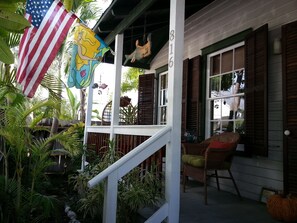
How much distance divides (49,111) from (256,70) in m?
3.03

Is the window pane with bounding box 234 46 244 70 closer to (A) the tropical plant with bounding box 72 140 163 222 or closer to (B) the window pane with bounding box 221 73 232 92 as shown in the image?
(B) the window pane with bounding box 221 73 232 92

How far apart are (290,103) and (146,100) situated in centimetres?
419

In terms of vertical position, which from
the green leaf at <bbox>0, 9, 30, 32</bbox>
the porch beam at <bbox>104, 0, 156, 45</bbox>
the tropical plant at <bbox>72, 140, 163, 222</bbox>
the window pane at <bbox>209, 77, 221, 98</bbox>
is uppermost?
the porch beam at <bbox>104, 0, 156, 45</bbox>

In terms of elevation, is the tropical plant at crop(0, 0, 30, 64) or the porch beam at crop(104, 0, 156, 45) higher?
the porch beam at crop(104, 0, 156, 45)

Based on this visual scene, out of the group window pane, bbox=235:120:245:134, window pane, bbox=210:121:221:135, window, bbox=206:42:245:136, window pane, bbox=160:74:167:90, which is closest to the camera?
window pane, bbox=235:120:245:134

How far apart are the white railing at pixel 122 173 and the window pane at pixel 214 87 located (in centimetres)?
225

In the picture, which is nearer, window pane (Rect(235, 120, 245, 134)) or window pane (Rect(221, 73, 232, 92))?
window pane (Rect(235, 120, 245, 134))

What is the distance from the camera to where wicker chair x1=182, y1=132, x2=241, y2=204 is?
139 inches

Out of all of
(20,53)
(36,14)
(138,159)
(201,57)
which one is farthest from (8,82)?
(201,57)

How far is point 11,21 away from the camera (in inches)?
52.2

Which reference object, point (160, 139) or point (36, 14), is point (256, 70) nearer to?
point (160, 139)

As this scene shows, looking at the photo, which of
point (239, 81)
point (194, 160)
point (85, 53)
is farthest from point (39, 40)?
point (239, 81)

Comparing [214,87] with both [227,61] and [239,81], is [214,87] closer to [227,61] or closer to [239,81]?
[227,61]

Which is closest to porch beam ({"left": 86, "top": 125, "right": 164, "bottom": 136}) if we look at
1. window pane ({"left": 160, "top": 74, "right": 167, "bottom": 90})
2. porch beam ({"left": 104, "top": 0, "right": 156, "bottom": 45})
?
porch beam ({"left": 104, "top": 0, "right": 156, "bottom": 45})
